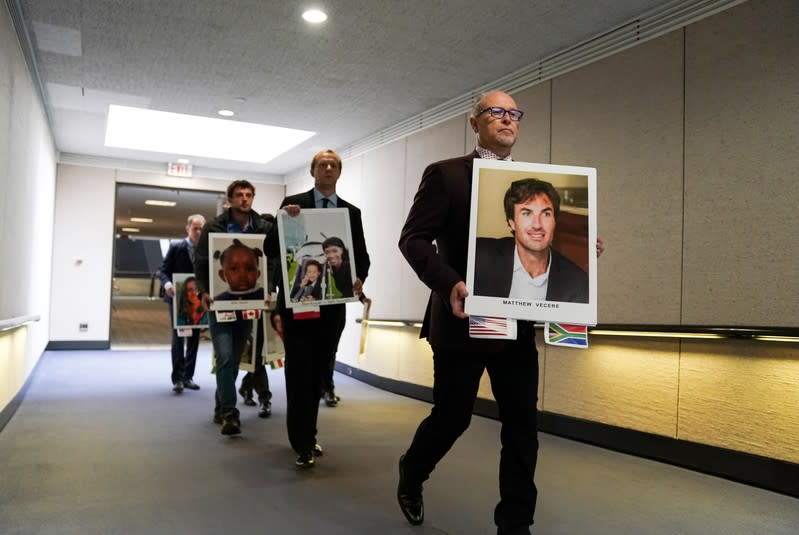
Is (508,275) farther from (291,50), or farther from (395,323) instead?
(395,323)

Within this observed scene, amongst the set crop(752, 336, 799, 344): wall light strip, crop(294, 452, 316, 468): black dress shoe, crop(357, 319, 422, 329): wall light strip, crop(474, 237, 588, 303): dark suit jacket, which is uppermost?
crop(474, 237, 588, 303): dark suit jacket

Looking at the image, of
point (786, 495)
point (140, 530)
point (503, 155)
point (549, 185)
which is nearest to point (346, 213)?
point (503, 155)

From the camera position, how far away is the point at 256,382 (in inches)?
204

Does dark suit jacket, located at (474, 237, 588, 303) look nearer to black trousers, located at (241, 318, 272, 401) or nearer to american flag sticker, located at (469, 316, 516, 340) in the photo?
american flag sticker, located at (469, 316, 516, 340)

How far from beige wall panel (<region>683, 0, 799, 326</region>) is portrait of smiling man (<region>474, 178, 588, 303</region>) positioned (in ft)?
6.54

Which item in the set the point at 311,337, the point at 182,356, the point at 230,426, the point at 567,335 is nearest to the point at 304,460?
the point at 311,337

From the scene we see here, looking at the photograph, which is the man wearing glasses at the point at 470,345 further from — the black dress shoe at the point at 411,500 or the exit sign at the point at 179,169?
the exit sign at the point at 179,169

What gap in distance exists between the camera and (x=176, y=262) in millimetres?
6258

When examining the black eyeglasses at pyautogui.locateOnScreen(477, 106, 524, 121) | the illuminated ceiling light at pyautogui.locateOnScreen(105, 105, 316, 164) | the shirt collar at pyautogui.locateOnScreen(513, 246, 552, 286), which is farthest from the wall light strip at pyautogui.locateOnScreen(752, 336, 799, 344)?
the illuminated ceiling light at pyautogui.locateOnScreen(105, 105, 316, 164)

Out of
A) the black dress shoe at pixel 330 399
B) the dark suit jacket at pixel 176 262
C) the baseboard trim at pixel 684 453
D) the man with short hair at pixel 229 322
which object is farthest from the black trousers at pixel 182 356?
the baseboard trim at pixel 684 453

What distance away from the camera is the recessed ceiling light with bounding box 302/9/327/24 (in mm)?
4395

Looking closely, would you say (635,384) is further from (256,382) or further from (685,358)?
(256,382)

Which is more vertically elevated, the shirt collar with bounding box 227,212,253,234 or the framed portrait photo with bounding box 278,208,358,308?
the shirt collar with bounding box 227,212,253,234

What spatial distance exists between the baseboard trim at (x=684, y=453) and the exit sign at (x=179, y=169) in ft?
25.2
